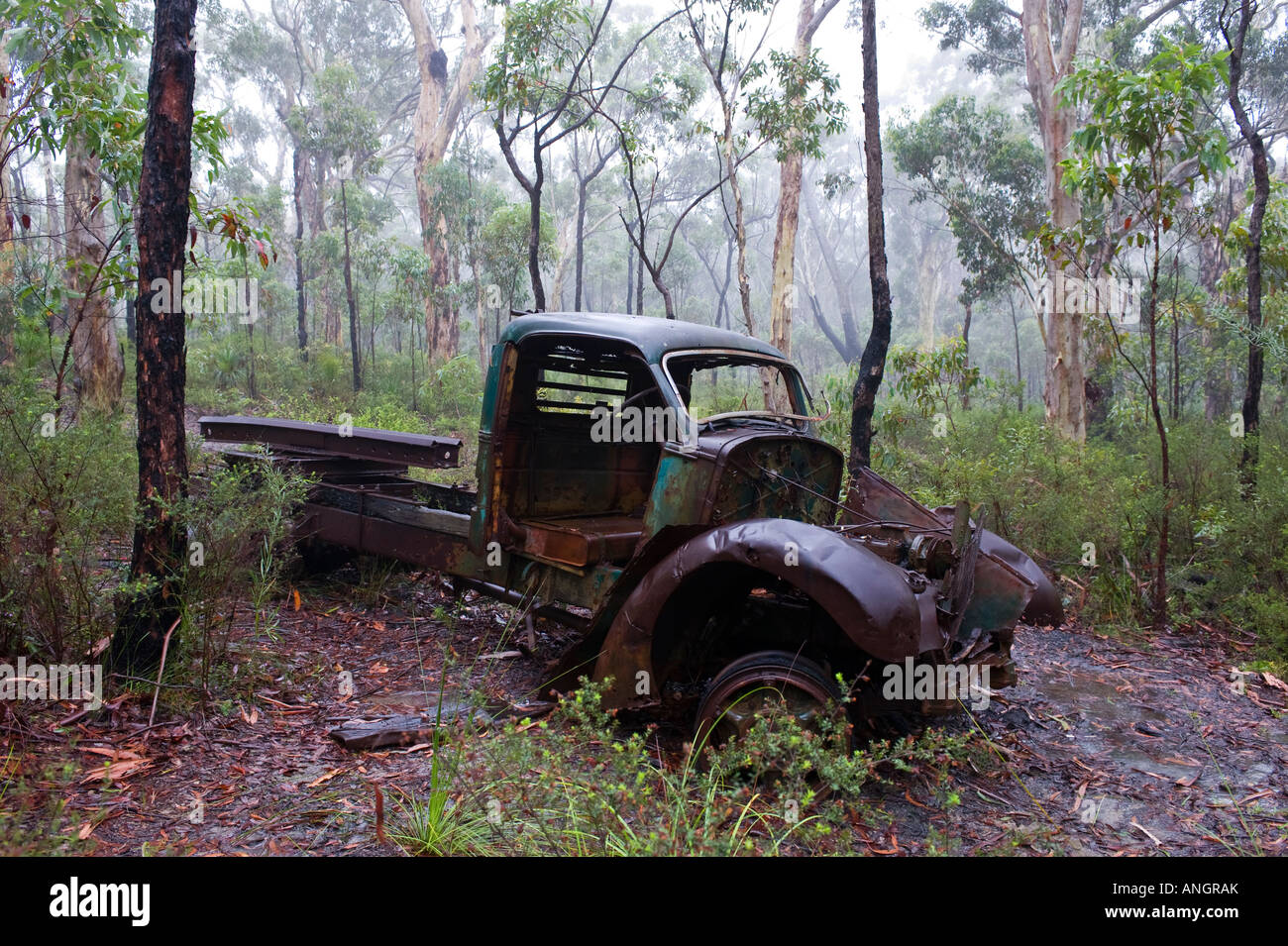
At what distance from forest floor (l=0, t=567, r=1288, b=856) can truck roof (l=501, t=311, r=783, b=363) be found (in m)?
2.04

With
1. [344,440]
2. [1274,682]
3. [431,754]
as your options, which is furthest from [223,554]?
[1274,682]

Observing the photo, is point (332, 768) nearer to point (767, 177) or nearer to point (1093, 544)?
point (1093, 544)

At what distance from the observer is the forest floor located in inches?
124

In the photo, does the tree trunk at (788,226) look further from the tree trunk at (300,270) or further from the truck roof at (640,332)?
the tree trunk at (300,270)

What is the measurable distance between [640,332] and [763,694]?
2.20 metres

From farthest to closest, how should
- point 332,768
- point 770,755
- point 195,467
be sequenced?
1. point 195,467
2. point 332,768
3. point 770,755

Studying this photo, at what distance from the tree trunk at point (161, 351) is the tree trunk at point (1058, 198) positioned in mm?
12420

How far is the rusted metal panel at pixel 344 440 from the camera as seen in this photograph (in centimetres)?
609

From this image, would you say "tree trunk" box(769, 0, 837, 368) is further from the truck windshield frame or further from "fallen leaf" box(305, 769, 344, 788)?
"fallen leaf" box(305, 769, 344, 788)

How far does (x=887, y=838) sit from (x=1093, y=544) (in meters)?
4.87

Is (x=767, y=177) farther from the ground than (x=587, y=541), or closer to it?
farther from the ground

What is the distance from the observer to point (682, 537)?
4.05m
